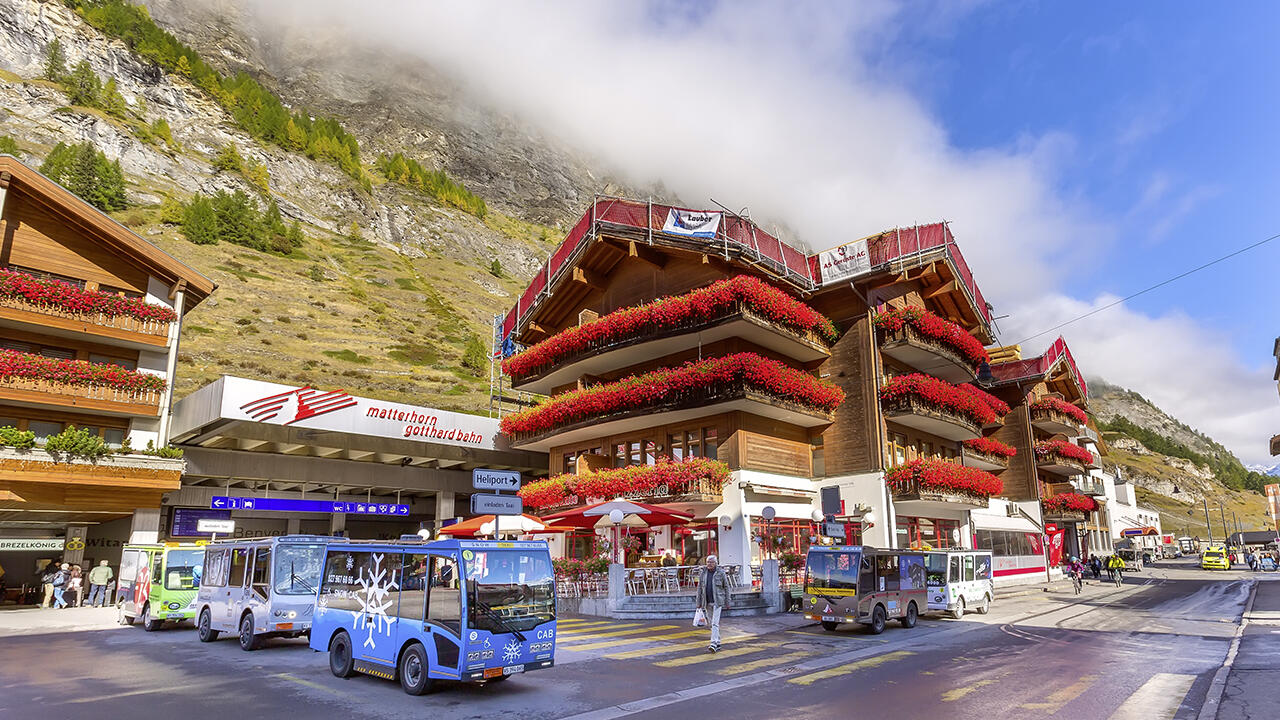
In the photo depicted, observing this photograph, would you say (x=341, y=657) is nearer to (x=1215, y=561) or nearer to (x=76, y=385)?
(x=76, y=385)

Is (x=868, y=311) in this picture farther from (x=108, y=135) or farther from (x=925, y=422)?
(x=108, y=135)

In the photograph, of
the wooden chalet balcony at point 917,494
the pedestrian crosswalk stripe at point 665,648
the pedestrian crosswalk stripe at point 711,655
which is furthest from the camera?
the wooden chalet balcony at point 917,494

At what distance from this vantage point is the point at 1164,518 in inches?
6978

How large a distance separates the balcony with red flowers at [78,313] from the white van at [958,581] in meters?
32.0

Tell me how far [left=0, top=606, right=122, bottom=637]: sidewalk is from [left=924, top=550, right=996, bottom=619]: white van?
26091 millimetres

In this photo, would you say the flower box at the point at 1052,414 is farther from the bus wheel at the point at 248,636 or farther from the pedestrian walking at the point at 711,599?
the bus wheel at the point at 248,636

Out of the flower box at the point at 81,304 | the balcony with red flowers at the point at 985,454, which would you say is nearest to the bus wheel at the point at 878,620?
the balcony with red flowers at the point at 985,454

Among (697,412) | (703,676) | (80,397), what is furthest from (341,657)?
(80,397)

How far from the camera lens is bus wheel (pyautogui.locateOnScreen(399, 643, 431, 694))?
11.2m

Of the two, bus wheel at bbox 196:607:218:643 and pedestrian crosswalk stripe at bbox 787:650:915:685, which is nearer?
pedestrian crosswalk stripe at bbox 787:650:915:685

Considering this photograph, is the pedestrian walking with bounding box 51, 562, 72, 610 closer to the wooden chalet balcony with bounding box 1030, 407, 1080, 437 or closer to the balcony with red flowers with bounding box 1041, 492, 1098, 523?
the balcony with red flowers with bounding box 1041, 492, 1098, 523

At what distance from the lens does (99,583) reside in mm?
28531

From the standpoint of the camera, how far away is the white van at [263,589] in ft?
54.0

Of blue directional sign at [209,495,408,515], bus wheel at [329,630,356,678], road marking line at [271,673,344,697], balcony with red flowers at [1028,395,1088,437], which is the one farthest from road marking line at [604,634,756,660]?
balcony with red flowers at [1028,395,1088,437]
